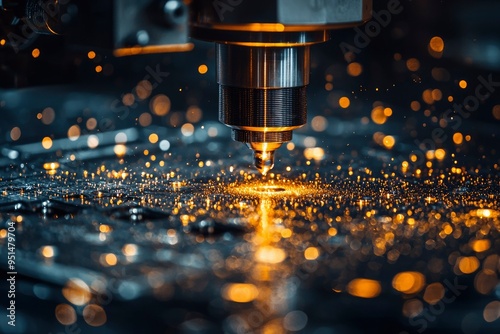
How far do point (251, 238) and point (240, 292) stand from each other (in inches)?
5.8

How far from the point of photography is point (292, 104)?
3.15ft

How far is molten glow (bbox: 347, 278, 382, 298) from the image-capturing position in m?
0.73

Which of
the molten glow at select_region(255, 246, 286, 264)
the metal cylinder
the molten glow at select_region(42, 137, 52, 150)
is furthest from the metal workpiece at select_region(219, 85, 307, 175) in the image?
the molten glow at select_region(42, 137, 52, 150)

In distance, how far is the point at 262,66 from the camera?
0.93m

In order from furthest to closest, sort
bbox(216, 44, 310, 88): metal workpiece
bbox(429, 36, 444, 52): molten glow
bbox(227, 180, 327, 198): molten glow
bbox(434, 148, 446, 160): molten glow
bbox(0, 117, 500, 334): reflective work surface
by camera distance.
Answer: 1. bbox(429, 36, 444, 52): molten glow
2. bbox(434, 148, 446, 160): molten glow
3. bbox(227, 180, 327, 198): molten glow
4. bbox(216, 44, 310, 88): metal workpiece
5. bbox(0, 117, 500, 334): reflective work surface

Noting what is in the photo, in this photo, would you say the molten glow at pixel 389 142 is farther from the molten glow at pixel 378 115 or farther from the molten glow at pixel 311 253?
the molten glow at pixel 311 253

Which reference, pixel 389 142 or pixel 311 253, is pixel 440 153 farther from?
pixel 311 253

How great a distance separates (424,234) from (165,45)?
0.30 metres

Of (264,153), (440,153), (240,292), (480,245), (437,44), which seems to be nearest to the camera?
(240,292)

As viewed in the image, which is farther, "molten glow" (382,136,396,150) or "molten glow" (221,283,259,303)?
"molten glow" (382,136,396,150)

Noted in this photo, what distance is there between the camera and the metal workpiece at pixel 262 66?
0.92m

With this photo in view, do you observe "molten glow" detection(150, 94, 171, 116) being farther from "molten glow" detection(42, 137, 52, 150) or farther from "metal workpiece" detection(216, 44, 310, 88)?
"metal workpiece" detection(216, 44, 310, 88)

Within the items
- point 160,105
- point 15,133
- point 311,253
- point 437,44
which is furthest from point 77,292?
point 437,44

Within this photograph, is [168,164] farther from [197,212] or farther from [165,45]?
[165,45]
